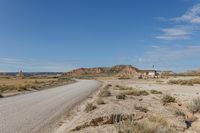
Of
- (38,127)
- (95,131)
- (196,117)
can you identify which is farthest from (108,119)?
(196,117)

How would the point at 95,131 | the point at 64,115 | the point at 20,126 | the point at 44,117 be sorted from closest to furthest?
the point at 95,131 < the point at 20,126 < the point at 44,117 < the point at 64,115

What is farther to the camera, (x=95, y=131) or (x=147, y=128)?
(x=95, y=131)

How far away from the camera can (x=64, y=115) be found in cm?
1706

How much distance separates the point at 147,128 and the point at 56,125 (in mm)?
4812

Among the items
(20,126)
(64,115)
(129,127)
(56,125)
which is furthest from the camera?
(64,115)

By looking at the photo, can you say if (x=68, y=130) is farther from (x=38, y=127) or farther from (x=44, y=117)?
(x=44, y=117)

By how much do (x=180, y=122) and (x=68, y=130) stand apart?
4.85 meters

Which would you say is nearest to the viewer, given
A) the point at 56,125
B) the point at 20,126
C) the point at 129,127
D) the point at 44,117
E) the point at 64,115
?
the point at 129,127

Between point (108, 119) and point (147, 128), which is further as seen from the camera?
point (108, 119)

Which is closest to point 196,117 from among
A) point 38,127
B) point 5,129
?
point 38,127

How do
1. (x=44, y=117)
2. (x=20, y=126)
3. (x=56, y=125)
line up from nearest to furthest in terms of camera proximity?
(x=20, y=126) → (x=56, y=125) → (x=44, y=117)

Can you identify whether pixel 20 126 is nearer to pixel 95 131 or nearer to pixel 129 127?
pixel 95 131

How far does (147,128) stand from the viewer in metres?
10.3

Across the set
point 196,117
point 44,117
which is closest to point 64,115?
Answer: point 44,117
